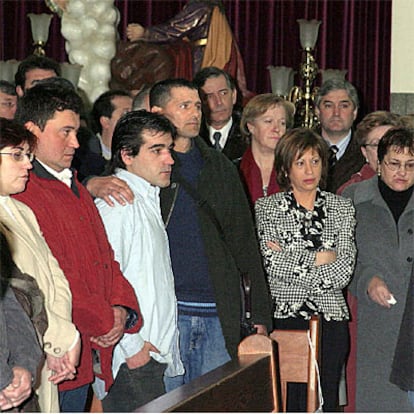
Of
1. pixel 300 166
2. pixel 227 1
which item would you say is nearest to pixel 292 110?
pixel 300 166

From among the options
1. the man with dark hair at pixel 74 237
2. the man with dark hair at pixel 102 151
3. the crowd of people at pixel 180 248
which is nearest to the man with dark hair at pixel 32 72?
the crowd of people at pixel 180 248

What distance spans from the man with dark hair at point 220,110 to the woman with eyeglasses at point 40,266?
230 cm

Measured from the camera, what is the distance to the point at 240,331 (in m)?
3.44

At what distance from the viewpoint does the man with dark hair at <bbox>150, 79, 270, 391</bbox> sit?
3.38 meters

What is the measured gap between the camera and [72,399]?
10.00 feet

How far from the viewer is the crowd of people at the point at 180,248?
2.72 meters

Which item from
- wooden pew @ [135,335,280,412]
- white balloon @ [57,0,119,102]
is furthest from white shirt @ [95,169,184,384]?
white balloon @ [57,0,119,102]

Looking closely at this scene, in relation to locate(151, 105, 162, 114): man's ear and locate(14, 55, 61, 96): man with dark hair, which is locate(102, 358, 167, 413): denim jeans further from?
locate(14, 55, 61, 96): man with dark hair

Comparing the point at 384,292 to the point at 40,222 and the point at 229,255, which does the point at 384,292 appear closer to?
the point at 229,255

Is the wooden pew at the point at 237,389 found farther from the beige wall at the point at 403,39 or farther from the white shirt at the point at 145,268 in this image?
the beige wall at the point at 403,39

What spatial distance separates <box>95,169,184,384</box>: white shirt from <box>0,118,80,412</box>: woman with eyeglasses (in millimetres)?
401

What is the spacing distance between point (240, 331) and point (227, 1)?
6230 mm

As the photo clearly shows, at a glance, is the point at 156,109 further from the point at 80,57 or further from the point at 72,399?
the point at 80,57

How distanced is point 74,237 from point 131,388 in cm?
55
